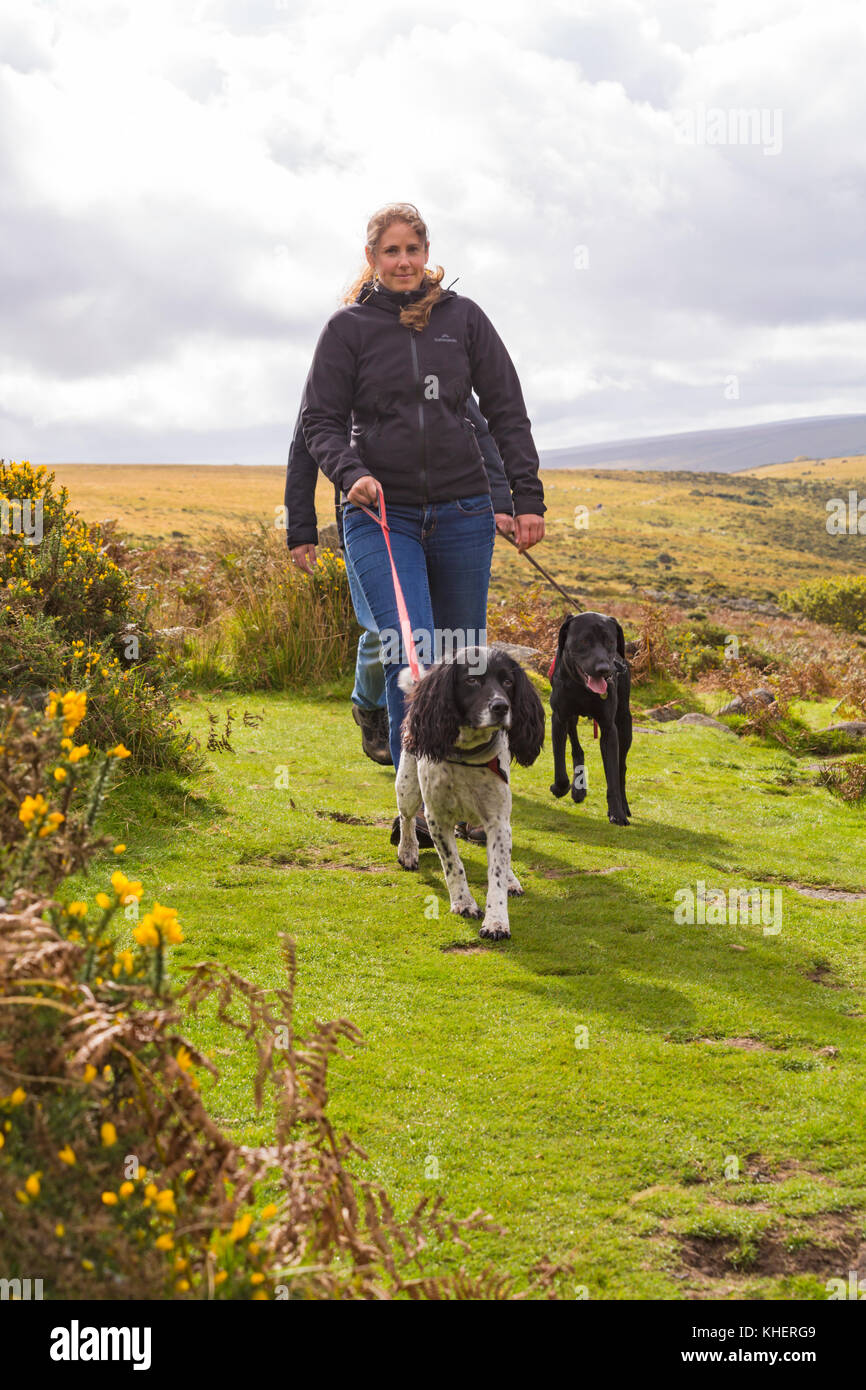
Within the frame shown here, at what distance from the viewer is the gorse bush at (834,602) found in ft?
129

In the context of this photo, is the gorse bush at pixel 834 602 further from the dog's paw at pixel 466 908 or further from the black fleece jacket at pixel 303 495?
the dog's paw at pixel 466 908

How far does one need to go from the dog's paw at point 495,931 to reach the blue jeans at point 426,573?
1225 mm

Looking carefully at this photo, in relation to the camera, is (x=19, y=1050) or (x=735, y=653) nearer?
(x=19, y=1050)

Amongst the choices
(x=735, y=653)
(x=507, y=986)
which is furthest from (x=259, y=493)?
(x=507, y=986)

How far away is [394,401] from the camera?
17.1 ft

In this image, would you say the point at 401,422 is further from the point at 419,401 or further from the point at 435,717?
the point at 435,717

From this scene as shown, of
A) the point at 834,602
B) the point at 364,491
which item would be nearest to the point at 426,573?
the point at 364,491

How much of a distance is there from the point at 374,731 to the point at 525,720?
221 centimetres

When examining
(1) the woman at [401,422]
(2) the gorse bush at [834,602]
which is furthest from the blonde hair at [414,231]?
(2) the gorse bush at [834,602]

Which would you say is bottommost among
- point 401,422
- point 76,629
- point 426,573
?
point 76,629

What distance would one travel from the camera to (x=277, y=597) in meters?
11.0
